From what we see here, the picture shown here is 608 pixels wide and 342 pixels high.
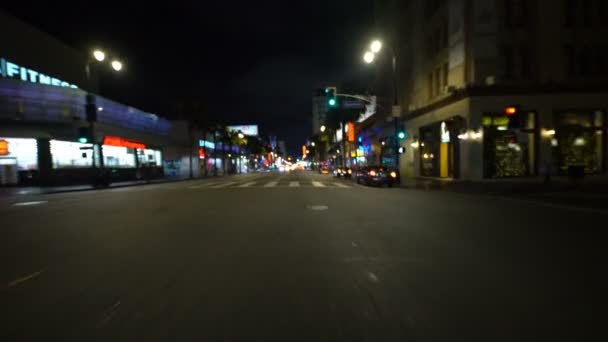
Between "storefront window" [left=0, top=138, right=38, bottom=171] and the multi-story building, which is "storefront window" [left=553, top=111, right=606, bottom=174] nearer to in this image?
the multi-story building

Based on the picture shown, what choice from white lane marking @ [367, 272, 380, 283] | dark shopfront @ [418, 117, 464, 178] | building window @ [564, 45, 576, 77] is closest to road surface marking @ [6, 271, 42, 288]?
white lane marking @ [367, 272, 380, 283]

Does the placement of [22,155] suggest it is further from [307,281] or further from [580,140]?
[580,140]

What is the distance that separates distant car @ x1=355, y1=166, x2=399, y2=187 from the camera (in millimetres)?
24969

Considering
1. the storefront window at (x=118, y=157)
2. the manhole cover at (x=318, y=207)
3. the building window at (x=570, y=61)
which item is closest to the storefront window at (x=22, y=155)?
the storefront window at (x=118, y=157)

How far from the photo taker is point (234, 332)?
3.70 meters

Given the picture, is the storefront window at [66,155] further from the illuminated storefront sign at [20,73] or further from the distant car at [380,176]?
the distant car at [380,176]

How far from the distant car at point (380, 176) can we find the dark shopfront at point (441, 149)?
211 inches

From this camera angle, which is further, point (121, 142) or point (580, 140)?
point (121, 142)

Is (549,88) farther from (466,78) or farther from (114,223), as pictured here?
(114,223)

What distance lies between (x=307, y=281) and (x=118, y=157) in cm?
4217

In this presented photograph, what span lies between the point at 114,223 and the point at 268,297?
753 cm

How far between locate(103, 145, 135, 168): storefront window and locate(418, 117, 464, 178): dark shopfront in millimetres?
33262

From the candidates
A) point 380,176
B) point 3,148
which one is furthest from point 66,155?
point 380,176

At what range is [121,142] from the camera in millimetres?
39562
